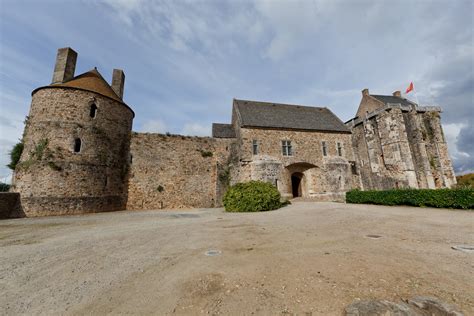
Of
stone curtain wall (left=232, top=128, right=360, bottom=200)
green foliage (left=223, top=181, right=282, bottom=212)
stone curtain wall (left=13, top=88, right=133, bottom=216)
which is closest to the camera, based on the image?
green foliage (left=223, top=181, right=282, bottom=212)

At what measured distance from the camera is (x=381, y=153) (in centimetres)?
2058

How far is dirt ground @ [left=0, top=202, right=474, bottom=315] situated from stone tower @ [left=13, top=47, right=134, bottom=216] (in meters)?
8.21

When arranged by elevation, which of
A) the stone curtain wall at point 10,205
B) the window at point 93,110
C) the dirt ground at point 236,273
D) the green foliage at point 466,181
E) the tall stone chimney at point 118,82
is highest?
the tall stone chimney at point 118,82

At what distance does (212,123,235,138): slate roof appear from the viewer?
19.3m

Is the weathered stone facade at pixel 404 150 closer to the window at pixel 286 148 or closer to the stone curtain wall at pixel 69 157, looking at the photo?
the window at pixel 286 148

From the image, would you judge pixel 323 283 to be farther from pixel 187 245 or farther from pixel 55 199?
pixel 55 199

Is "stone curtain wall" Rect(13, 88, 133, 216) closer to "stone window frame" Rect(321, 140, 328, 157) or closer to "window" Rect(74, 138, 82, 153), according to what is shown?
"window" Rect(74, 138, 82, 153)

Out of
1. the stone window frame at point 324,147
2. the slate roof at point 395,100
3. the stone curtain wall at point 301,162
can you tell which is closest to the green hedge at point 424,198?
the stone curtain wall at point 301,162

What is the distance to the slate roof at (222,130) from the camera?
758 inches

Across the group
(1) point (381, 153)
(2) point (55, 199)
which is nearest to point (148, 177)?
(2) point (55, 199)

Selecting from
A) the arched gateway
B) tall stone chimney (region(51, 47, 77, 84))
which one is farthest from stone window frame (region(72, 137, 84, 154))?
the arched gateway

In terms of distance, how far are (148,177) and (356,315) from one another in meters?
17.0

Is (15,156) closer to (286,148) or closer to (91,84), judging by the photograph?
(91,84)

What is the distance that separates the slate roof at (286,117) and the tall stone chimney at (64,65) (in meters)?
13.3
